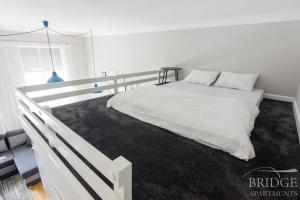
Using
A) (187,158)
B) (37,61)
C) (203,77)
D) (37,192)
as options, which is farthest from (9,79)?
(187,158)

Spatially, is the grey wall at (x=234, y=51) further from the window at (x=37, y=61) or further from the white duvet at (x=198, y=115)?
the window at (x=37, y=61)

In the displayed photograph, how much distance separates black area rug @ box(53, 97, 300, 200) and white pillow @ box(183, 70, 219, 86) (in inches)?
46.2

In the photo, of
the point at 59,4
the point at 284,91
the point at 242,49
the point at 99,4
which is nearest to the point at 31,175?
the point at 59,4

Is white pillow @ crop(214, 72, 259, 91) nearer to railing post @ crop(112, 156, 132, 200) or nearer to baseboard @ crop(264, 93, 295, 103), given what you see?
baseboard @ crop(264, 93, 295, 103)

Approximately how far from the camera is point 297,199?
945mm

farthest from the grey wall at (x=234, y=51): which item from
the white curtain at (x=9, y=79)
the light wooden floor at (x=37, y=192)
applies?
the light wooden floor at (x=37, y=192)

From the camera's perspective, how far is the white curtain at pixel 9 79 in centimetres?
387

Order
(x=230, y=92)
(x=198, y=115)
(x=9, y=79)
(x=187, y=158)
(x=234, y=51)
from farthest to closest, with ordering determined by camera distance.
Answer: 1. (x=9, y=79)
2. (x=234, y=51)
3. (x=230, y=92)
4. (x=198, y=115)
5. (x=187, y=158)

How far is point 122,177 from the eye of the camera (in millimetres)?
605

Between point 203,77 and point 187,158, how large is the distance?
217 cm

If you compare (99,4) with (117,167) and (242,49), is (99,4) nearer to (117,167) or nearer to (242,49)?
(117,167)

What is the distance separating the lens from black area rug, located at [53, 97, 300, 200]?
3.20 feet

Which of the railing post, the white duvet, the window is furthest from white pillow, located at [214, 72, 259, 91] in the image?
the window

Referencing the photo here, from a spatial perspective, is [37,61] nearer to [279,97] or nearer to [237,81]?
[237,81]
